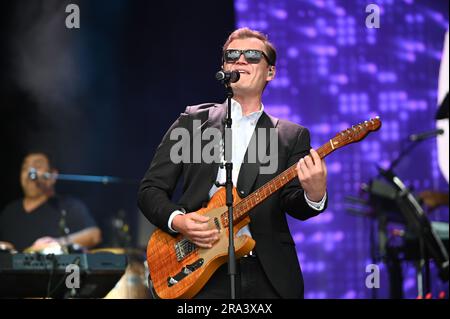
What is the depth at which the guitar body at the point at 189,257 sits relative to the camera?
3.85 m

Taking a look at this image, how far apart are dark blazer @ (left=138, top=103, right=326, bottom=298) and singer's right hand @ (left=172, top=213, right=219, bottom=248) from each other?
0.36 ft

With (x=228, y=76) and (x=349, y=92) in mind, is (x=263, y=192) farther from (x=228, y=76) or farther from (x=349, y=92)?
(x=349, y=92)

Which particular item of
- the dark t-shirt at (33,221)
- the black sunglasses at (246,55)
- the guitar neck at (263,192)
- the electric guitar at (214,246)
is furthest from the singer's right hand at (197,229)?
the dark t-shirt at (33,221)

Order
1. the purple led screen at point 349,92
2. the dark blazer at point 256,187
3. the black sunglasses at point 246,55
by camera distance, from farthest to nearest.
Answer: the purple led screen at point 349,92 → the black sunglasses at point 246,55 → the dark blazer at point 256,187

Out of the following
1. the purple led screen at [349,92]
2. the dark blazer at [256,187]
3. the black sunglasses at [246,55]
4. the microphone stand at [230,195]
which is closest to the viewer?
the microphone stand at [230,195]

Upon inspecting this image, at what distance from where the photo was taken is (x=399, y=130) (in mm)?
8023

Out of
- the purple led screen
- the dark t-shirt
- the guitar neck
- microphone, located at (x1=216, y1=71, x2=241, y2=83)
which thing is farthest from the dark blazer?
the dark t-shirt

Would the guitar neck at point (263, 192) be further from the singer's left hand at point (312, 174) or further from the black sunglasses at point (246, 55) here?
the black sunglasses at point (246, 55)

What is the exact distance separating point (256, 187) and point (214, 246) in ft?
1.23

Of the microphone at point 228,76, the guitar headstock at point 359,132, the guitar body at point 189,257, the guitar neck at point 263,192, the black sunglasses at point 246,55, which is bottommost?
the guitar body at point 189,257

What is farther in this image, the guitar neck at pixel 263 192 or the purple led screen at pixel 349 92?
the purple led screen at pixel 349 92

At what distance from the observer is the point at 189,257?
3.95 m

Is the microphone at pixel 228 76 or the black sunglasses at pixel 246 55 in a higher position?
the black sunglasses at pixel 246 55
